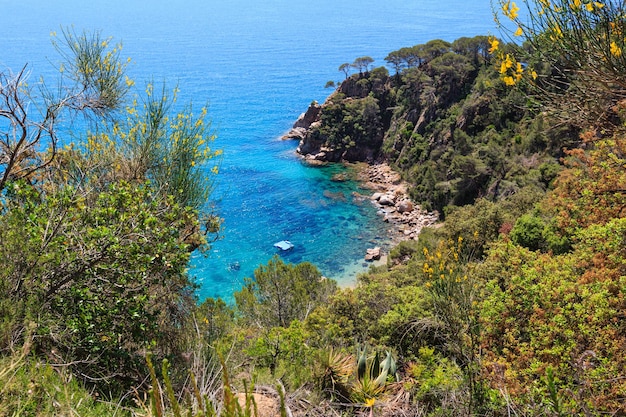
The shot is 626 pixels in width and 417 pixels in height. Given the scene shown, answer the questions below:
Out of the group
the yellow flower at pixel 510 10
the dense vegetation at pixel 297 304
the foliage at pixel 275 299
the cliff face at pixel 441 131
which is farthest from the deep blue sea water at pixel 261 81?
the yellow flower at pixel 510 10

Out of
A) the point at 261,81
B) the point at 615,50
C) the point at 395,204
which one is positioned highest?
the point at 261,81

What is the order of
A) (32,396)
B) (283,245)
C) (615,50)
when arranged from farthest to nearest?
1. (283,245)
2. (615,50)
3. (32,396)

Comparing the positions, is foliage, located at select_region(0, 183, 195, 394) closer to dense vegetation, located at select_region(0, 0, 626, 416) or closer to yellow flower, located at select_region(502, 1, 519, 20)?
dense vegetation, located at select_region(0, 0, 626, 416)

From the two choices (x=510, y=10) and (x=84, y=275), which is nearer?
(x=510, y=10)

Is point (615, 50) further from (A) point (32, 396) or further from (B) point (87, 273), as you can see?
(B) point (87, 273)

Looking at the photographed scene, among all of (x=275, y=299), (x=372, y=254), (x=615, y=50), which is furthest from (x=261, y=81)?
(x=615, y=50)

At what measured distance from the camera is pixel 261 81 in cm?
8112

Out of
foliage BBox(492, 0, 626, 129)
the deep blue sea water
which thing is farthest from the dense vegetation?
the deep blue sea water

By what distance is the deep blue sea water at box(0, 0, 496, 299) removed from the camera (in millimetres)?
33969

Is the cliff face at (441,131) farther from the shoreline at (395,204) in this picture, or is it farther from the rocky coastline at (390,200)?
the shoreline at (395,204)

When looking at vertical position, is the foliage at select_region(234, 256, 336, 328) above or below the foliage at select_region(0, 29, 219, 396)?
below

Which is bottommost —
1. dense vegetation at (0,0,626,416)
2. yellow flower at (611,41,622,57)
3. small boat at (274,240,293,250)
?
small boat at (274,240,293,250)

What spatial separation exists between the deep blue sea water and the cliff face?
18.4ft

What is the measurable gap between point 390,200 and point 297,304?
27.0 metres
